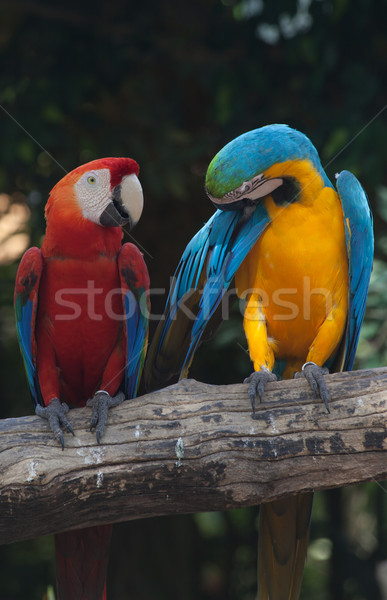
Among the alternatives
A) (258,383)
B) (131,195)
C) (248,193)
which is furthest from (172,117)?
(258,383)

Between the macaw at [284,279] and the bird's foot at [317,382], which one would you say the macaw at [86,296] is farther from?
the bird's foot at [317,382]

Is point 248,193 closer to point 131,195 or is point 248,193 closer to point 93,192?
point 131,195

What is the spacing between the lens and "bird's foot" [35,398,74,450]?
6.47 ft

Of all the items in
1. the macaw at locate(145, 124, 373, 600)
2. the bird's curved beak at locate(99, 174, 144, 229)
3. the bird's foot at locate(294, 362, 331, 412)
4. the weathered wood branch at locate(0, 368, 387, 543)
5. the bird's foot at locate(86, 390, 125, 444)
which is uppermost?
the bird's curved beak at locate(99, 174, 144, 229)

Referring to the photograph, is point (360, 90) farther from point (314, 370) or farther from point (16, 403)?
point (16, 403)

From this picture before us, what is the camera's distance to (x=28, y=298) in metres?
2.23

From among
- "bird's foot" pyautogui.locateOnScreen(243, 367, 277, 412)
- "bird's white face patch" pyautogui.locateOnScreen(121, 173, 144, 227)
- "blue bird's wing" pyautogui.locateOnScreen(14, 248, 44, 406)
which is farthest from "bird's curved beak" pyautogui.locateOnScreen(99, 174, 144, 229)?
"bird's foot" pyautogui.locateOnScreen(243, 367, 277, 412)

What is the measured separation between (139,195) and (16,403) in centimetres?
224

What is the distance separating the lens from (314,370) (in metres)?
2.06

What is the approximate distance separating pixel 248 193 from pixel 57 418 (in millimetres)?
933

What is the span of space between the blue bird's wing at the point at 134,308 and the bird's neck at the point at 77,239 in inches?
3.1

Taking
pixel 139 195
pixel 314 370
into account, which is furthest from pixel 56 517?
pixel 139 195

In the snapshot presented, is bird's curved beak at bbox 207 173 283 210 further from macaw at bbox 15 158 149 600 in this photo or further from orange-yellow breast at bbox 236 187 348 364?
macaw at bbox 15 158 149 600

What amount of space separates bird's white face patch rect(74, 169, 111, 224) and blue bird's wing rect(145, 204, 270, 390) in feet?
1.27
